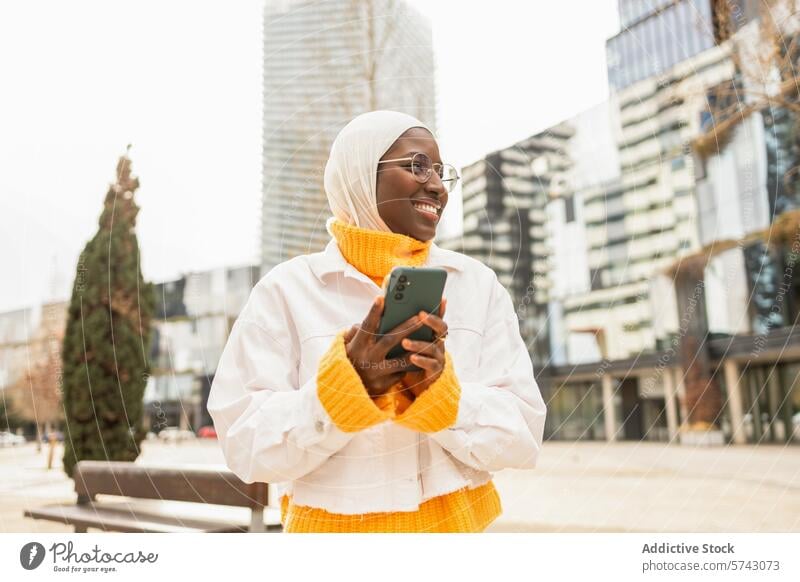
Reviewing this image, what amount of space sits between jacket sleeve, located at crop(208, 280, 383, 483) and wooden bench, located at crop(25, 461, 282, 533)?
1218mm

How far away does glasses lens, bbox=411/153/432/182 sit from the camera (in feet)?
3.35

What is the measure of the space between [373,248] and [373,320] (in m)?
0.25

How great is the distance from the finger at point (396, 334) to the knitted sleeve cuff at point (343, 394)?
5 cm

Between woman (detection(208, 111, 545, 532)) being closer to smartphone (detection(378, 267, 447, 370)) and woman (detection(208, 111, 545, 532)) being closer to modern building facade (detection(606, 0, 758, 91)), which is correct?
smartphone (detection(378, 267, 447, 370))

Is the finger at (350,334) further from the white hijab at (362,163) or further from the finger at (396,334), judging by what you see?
the white hijab at (362,163)

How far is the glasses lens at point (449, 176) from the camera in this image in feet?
3.61

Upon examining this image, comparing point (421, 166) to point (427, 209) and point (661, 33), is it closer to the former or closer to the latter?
point (427, 209)

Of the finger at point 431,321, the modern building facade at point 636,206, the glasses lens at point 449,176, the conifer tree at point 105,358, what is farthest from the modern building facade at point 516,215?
the conifer tree at point 105,358

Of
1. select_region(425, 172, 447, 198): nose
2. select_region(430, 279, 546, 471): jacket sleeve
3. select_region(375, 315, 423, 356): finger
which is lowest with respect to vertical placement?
select_region(430, 279, 546, 471): jacket sleeve

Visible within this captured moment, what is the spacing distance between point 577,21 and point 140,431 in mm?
3281

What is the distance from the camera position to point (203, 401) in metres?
1.73

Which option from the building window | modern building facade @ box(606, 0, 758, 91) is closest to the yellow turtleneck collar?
modern building facade @ box(606, 0, 758, 91)

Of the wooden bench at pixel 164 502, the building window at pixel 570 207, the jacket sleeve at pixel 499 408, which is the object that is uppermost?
the building window at pixel 570 207
